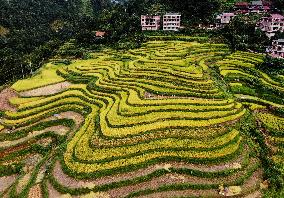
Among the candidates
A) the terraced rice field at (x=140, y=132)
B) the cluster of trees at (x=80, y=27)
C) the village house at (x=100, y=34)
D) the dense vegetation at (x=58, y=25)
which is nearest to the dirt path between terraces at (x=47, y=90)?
the terraced rice field at (x=140, y=132)

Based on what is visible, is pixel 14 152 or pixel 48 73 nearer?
pixel 14 152

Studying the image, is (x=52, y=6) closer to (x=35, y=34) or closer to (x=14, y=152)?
(x=35, y=34)

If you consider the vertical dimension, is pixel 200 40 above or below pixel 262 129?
above

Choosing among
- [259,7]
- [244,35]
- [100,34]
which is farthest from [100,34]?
[259,7]

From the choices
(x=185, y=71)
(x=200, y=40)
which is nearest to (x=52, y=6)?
(x=200, y=40)

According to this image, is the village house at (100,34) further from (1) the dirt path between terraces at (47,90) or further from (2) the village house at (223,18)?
(1) the dirt path between terraces at (47,90)

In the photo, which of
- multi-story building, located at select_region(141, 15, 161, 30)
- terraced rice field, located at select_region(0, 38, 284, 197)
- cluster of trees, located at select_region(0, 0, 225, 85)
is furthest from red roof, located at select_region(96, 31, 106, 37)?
terraced rice field, located at select_region(0, 38, 284, 197)
